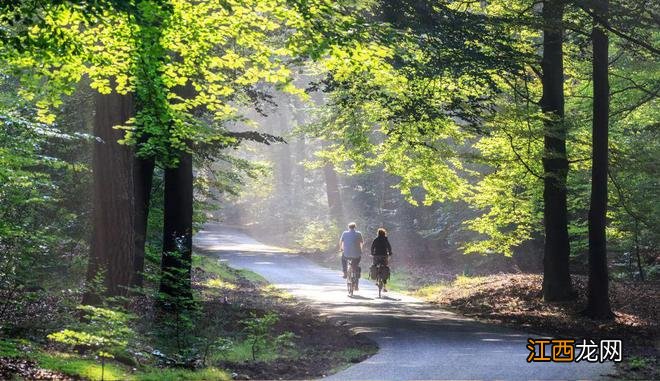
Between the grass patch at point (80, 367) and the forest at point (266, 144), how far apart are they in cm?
4

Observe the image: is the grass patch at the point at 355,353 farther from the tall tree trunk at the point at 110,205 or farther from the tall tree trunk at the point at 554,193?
the tall tree trunk at the point at 554,193

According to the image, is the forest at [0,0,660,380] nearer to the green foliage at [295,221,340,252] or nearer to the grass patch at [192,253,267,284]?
the grass patch at [192,253,267,284]

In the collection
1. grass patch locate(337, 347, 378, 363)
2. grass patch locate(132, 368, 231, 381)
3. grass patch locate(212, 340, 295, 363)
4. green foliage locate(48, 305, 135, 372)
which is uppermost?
green foliage locate(48, 305, 135, 372)

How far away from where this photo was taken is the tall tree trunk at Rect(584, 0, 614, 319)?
15648 mm

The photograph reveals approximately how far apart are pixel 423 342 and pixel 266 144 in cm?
708

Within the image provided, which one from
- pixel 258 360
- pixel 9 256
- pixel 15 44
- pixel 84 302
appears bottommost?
pixel 258 360

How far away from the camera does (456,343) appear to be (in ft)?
41.5

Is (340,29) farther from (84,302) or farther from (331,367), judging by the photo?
(84,302)

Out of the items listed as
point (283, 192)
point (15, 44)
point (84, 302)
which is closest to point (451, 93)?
point (84, 302)

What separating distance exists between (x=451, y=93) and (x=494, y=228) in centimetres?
621

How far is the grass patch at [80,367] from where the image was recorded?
318 inches

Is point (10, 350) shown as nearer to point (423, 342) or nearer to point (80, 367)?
point (80, 367)

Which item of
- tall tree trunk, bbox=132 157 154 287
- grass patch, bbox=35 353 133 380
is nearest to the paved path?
grass patch, bbox=35 353 133 380

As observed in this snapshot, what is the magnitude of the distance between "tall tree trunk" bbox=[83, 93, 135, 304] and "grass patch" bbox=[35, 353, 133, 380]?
9.00ft
